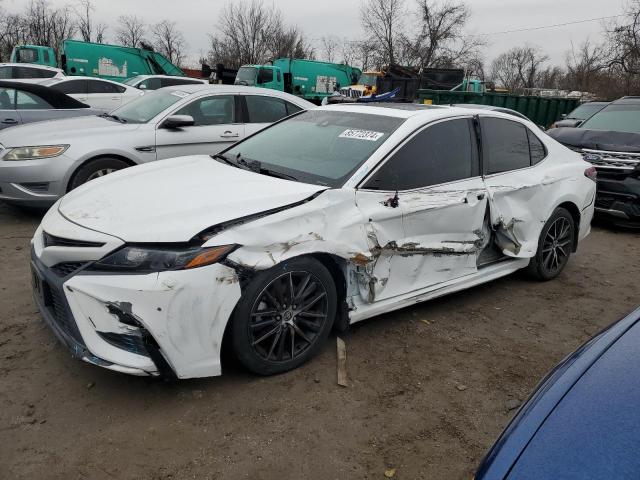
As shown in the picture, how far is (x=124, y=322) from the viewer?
2.50 meters

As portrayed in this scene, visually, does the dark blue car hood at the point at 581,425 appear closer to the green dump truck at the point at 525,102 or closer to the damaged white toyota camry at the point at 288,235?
the damaged white toyota camry at the point at 288,235

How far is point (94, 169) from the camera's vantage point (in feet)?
19.1

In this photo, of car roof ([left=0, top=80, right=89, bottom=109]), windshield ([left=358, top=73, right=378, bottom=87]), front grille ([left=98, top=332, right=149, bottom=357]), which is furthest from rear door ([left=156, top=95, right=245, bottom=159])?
windshield ([left=358, top=73, right=378, bottom=87])

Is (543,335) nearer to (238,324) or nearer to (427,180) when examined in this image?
(427,180)

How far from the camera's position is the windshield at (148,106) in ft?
20.9

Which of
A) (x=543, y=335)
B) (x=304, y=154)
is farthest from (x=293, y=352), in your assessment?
(x=543, y=335)

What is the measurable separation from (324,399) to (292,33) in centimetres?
4911

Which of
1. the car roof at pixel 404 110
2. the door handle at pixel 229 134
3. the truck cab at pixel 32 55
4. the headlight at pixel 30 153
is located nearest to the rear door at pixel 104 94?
the door handle at pixel 229 134

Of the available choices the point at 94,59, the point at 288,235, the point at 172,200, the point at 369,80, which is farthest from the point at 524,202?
the point at 94,59

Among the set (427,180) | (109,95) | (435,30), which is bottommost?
(427,180)

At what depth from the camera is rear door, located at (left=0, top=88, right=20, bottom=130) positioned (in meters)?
7.41

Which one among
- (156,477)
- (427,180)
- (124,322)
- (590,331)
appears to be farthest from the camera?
(590,331)

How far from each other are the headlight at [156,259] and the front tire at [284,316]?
0.95ft

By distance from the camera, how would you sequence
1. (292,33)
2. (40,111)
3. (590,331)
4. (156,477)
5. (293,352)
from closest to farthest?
1. (156,477)
2. (293,352)
3. (590,331)
4. (40,111)
5. (292,33)
